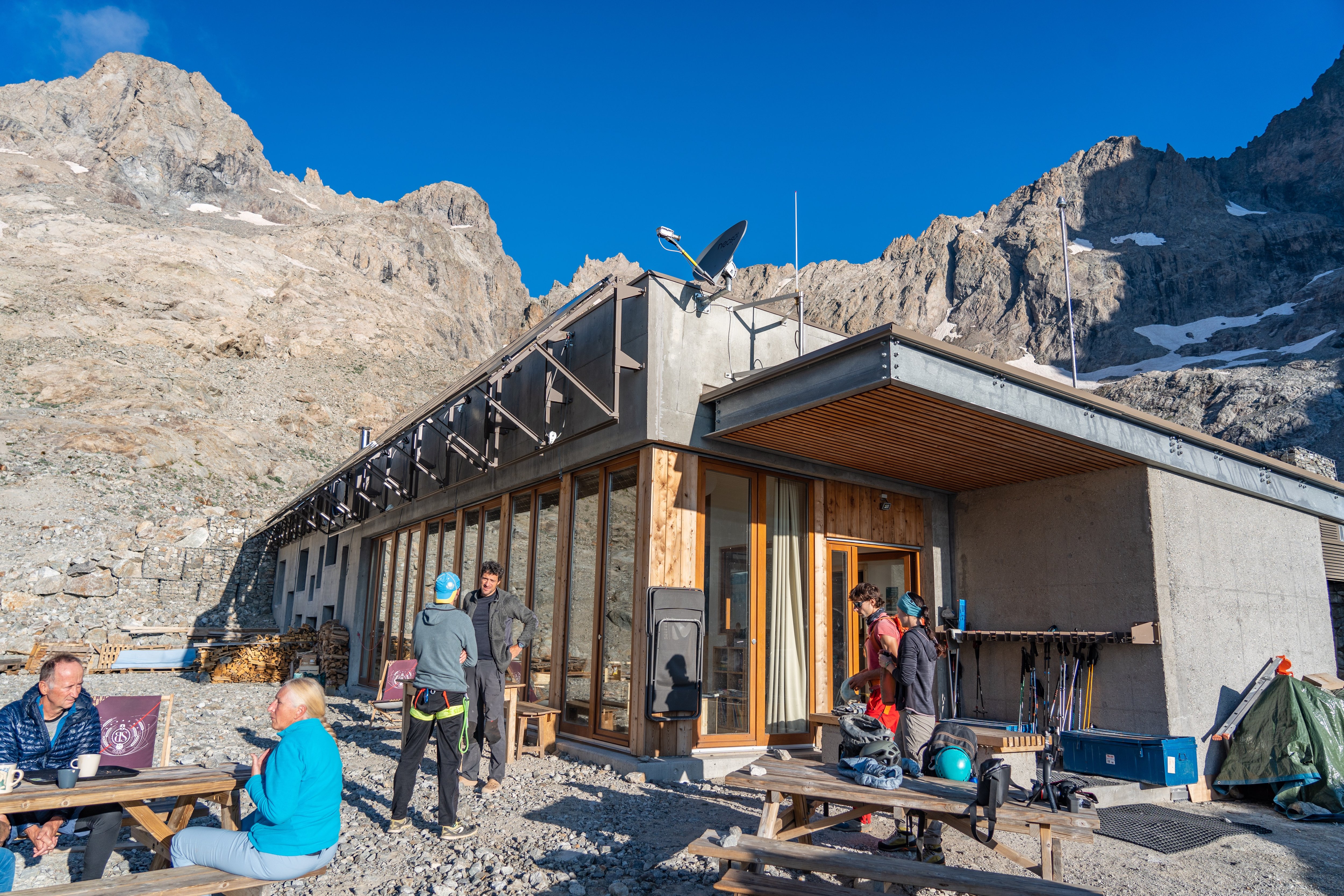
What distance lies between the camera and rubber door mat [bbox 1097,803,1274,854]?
548cm

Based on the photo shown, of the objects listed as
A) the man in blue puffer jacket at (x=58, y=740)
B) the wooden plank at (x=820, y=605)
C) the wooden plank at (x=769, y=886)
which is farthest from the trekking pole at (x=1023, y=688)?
the man in blue puffer jacket at (x=58, y=740)

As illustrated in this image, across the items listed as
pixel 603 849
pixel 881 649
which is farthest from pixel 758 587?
pixel 603 849

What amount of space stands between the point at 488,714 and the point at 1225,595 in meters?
7.32

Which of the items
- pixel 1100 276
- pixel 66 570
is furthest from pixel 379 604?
pixel 1100 276

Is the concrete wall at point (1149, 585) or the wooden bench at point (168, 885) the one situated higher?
the concrete wall at point (1149, 585)

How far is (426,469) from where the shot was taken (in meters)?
12.6

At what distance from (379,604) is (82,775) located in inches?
448

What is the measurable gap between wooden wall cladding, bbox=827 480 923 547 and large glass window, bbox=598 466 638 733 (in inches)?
87.5

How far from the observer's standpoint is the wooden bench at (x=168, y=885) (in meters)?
2.61

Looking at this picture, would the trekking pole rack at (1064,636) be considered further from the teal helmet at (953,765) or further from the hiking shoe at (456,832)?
the hiking shoe at (456,832)

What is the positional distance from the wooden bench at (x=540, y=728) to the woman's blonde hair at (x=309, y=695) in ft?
14.9

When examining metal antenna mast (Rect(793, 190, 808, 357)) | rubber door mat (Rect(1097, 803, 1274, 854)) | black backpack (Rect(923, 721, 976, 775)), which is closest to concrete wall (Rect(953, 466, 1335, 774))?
rubber door mat (Rect(1097, 803, 1274, 854))

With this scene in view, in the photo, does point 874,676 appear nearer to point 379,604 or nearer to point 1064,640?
point 1064,640

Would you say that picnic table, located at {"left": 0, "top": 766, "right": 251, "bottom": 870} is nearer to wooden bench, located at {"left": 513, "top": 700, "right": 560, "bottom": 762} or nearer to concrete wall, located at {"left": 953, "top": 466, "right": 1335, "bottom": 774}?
wooden bench, located at {"left": 513, "top": 700, "right": 560, "bottom": 762}
